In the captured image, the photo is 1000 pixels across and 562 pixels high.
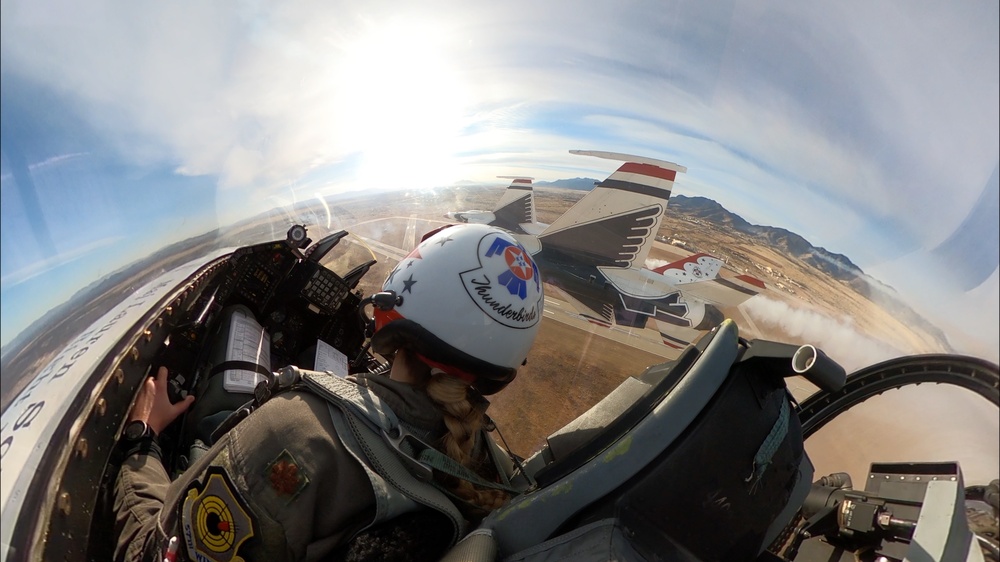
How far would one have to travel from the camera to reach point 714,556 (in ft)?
3.89

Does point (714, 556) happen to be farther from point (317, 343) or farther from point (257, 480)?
point (317, 343)

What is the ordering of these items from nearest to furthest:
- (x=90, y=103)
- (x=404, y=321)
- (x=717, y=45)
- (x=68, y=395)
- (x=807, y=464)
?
1. (x=807, y=464)
2. (x=404, y=321)
3. (x=68, y=395)
4. (x=90, y=103)
5. (x=717, y=45)

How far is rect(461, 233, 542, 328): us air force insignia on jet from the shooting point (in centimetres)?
156

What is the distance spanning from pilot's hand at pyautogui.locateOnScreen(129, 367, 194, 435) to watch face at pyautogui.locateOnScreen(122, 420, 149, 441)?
6 centimetres

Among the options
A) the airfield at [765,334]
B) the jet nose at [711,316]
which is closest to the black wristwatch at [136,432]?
the airfield at [765,334]

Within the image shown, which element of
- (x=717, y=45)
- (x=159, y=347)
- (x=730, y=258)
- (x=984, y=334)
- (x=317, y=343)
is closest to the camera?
(x=984, y=334)

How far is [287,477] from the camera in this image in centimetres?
123

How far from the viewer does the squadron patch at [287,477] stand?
123cm

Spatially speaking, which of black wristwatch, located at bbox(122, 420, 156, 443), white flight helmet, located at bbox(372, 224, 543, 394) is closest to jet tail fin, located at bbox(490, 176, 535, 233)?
black wristwatch, located at bbox(122, 420, 156, 443)

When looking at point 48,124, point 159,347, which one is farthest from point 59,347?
point 48,124

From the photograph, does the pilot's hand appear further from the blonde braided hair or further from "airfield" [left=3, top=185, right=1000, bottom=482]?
the blonde braided hair

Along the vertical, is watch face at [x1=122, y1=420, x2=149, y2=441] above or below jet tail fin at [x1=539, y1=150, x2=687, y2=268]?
above

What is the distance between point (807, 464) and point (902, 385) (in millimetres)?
313

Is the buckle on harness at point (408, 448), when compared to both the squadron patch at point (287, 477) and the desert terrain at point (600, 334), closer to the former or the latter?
the squadron patch at point (287, 477)
